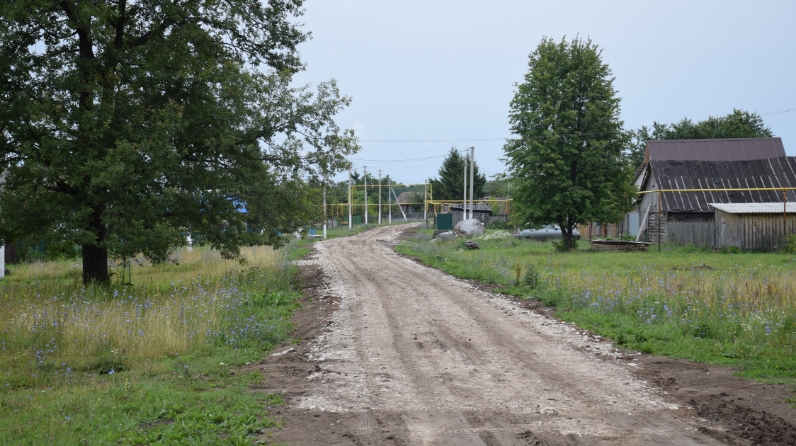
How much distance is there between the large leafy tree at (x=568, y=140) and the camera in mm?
30375

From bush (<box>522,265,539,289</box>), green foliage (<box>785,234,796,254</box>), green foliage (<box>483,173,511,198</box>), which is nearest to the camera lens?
bush (<box>522,265,539,289</box>)

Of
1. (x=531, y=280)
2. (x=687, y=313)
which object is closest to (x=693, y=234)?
(x=531, y=280)

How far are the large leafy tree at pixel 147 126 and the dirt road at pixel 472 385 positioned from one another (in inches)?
208

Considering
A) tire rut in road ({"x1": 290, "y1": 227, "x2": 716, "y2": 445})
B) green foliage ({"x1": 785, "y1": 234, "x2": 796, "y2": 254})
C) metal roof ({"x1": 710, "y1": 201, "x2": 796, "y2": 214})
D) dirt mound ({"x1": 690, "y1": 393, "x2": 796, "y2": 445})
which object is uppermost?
metal roof ({"x1": 710, "y1": 201, "x2": 796, "y2": 214})

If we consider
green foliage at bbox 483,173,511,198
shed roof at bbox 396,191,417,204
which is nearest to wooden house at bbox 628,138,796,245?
green foliage at bbox 483,173,511,198

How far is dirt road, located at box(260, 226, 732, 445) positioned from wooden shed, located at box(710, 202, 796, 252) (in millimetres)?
20876

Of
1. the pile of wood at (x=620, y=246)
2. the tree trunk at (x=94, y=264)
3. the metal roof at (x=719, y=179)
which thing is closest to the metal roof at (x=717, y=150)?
the metal roof at (x=719, y=179)

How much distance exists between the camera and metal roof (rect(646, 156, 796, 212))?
35.9 metres

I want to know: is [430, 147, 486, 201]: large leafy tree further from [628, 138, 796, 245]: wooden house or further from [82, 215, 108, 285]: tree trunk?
[82, 215, 108, 285]: tree trunk

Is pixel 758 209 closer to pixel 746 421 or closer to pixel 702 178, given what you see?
pixel 702 178

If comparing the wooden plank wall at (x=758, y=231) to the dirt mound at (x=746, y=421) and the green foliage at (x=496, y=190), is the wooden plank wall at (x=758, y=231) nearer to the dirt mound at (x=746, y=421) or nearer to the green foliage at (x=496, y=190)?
the dirt mound at (x=746, y=421)

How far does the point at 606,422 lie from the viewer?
580 centimetres

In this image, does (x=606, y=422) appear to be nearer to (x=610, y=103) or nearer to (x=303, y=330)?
(x=303, y=330)

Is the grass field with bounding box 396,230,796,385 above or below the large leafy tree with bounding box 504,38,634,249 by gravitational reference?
below
